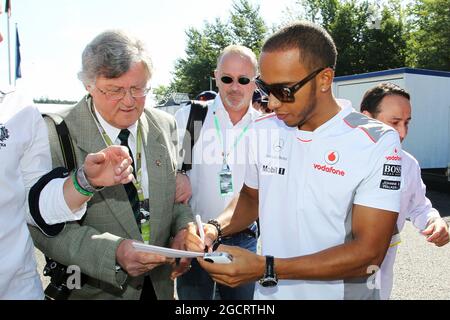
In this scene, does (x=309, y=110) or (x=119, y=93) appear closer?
(x=309, y=110)

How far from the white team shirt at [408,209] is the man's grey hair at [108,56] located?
5.90 ft

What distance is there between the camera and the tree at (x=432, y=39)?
29656 millimetres

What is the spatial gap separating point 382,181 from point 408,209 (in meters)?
1.20

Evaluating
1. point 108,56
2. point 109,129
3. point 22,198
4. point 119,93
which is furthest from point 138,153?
point 22,198

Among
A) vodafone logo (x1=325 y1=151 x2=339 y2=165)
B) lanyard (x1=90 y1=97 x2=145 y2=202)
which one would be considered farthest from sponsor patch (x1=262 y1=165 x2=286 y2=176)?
lanyard (x1=90 y1=97 x2=145 y2=202)

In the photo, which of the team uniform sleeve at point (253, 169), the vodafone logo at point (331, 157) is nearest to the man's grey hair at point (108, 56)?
the team uniform sleeve at point (253, 169)

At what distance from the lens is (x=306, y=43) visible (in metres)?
2.09

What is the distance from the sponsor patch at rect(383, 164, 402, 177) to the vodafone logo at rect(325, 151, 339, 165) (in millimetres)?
225

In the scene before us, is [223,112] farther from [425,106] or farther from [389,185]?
Answer: [425,106]

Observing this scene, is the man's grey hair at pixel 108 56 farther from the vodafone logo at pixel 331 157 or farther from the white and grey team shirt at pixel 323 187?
the vodafone logo at pixel 331 157

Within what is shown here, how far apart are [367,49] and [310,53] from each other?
33863 mm

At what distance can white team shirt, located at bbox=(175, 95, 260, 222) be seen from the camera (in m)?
3.51

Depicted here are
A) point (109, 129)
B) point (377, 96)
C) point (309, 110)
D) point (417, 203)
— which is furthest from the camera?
point (377, 96)
